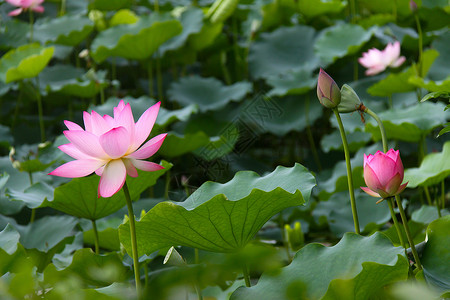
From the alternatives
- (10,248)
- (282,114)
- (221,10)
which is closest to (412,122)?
(282,114)

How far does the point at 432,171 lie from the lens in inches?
45.4

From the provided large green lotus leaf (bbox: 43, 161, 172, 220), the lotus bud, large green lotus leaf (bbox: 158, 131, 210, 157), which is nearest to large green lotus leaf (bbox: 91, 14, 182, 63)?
large green lotus leaf (bbox: 158, 131, 210, 157)

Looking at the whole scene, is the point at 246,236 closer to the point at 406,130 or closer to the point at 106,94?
the point at 406,130

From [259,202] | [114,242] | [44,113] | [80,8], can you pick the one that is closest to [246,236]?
[259,202]

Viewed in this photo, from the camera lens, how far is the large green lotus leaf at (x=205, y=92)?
213 centimetres

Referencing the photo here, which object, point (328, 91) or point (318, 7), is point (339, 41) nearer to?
point (318, 7)

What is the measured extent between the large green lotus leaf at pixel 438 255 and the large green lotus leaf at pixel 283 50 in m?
1.60

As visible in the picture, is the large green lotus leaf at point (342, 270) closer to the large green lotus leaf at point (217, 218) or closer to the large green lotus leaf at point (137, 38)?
the large green lotus leaf at point (217, 218)

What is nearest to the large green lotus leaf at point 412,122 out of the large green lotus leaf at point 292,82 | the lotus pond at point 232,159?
the lotus pond at point 232,159

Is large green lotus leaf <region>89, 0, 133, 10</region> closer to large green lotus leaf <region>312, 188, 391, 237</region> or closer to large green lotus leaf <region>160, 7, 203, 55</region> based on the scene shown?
large green lotus leaf <region>160, 7, 203, 55</region>

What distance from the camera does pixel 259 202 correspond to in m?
0.75

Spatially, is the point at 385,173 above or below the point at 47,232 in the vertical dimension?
above

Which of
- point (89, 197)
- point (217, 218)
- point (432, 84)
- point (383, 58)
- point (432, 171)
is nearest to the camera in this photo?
point (217, 218)

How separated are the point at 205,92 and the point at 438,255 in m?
1.59
